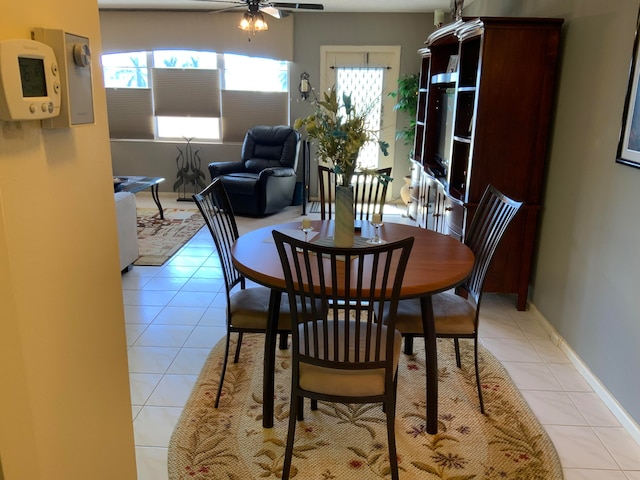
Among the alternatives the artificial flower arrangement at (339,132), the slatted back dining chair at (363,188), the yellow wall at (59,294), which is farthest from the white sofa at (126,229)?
the yellow wall at (59,294)

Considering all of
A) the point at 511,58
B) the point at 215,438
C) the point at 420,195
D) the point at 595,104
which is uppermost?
the point at 511,58

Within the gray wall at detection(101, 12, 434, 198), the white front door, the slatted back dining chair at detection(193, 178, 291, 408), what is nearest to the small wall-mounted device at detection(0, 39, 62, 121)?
the slatted back dining chair at detection(193, 178, 291, 408)

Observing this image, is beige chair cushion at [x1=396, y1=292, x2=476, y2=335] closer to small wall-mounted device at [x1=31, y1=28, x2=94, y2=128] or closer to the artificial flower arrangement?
the artificial flower arrangement

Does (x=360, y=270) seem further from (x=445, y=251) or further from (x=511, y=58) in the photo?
(x=511, y=58)

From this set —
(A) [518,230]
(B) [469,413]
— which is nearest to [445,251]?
(B) [469,413]

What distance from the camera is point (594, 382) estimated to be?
257cm

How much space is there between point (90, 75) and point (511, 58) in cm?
285

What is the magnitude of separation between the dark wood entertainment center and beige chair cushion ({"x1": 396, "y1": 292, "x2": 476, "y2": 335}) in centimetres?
123

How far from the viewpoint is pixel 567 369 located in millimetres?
2754

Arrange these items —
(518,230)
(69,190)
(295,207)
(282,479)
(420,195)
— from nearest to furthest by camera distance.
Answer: (69,190)
(282,479)
(518,230)
(420,195)
(295,207)

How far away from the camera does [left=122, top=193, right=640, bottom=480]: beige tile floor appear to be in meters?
2.09

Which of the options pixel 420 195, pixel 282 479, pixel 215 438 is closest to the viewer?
pixel 282 479

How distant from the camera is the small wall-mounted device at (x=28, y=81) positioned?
68 cm

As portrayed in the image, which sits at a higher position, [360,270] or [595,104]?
[595,104]
